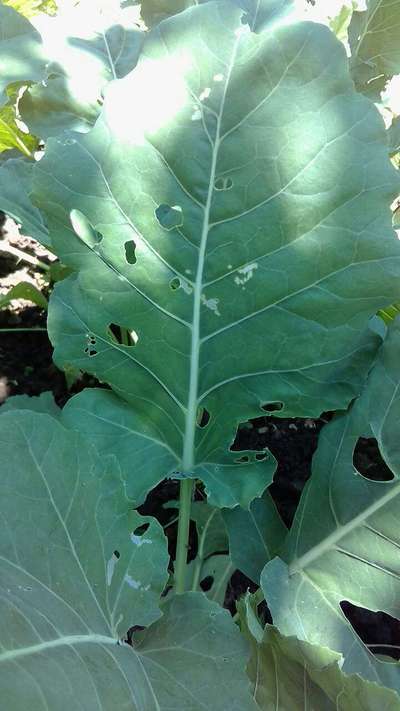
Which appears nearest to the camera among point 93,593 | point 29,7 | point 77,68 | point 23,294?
point 93,593

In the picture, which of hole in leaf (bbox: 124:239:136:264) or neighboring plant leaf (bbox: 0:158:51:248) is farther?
neighboring plant leaf (bbox: 0:158:51:248)

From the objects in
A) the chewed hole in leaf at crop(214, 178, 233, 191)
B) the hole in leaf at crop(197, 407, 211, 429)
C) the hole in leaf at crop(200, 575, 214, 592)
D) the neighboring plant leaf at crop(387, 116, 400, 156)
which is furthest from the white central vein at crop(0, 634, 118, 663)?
the neighboring plant leaf at crop(387, 116, 400, 156)

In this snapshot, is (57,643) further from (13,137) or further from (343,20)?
(13,137)

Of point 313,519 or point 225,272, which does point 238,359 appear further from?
point 313,519

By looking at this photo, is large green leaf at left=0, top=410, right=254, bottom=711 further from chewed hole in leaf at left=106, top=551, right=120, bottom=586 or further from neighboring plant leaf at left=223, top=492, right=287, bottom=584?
neighboring plant leaf at left=223, top=492, right=287, bottom=584

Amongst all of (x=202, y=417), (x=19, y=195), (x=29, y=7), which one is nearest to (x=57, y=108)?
(x=19, y=195)

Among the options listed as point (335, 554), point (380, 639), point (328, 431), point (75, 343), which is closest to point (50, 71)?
point (75, 343)
